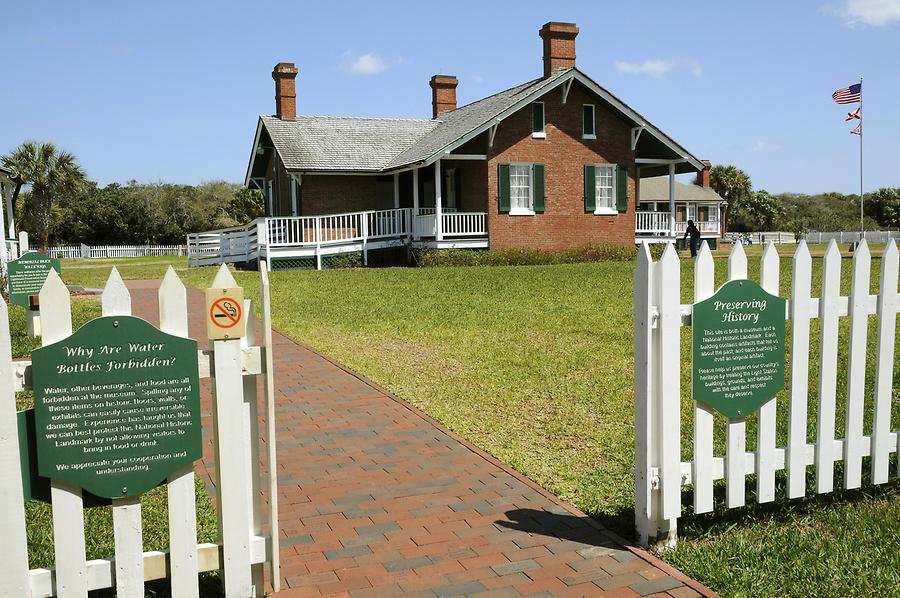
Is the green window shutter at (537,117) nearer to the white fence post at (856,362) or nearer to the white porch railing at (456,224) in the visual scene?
the white porch railing at (456,224)

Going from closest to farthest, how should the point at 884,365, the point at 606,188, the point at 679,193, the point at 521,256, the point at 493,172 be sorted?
the point at 884,365
the point at 521,256
the point at 493,172
the point at 606,188
the point at 679,193

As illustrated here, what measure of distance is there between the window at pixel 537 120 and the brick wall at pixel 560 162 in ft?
0.46

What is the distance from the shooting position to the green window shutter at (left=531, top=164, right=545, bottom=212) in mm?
27781

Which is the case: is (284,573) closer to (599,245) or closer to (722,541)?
(722,541)

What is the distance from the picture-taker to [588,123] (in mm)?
28531

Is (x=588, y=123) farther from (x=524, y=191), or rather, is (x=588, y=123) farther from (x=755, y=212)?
(x=755, y=212)

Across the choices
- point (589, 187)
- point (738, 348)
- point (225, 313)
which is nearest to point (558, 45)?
point (589, 187)

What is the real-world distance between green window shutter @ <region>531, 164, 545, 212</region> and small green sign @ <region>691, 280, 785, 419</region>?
2392 cm

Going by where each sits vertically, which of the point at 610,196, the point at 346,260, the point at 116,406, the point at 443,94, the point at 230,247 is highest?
the point at 443,94

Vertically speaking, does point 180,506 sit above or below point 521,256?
below

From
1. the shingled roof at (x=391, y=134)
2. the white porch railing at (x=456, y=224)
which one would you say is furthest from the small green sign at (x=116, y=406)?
the white porch railing at (x=456, y=224)

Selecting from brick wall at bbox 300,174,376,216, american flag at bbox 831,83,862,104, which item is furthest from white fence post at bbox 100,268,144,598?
american flag at bbox 831,83,862,104

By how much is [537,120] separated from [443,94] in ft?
25.6

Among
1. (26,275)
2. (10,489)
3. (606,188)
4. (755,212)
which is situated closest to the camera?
(10,489)
